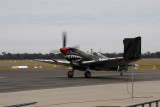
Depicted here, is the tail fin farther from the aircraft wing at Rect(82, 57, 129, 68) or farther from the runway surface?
the aircraft wing at Rect(82, 57, 129, 68)

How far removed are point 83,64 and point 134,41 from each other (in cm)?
1846

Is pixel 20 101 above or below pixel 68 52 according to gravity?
below

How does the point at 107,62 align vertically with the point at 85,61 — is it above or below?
below

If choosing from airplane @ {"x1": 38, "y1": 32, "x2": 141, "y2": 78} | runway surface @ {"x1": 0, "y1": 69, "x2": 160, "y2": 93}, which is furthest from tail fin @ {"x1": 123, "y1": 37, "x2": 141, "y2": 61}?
airplane @ {"x1": 38, "y1": 32, "x2": 141, "y2": 78}

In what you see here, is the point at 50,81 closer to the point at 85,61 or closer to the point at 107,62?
the point at 85,61

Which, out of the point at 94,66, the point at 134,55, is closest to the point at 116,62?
the point at 94,66

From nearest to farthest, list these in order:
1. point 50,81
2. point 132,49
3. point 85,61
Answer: point 132,49 → point 50,81 → point 85,61

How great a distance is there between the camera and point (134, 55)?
14.4m

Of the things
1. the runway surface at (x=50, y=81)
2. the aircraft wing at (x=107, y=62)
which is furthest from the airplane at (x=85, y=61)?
the runway surface at (x=50, y=81)

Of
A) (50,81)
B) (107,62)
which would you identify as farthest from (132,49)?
(107,62)

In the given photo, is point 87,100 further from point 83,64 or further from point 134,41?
point 83,64

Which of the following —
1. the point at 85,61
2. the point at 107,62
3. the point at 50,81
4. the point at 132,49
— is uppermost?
the point at 132,49

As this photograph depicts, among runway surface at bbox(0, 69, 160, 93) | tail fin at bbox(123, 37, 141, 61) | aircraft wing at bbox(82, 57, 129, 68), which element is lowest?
runway surface at bbox(0, 69, 160, 93)

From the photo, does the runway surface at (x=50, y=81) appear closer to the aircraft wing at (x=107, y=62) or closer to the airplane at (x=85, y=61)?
the airplane at (x=85, y=61)
